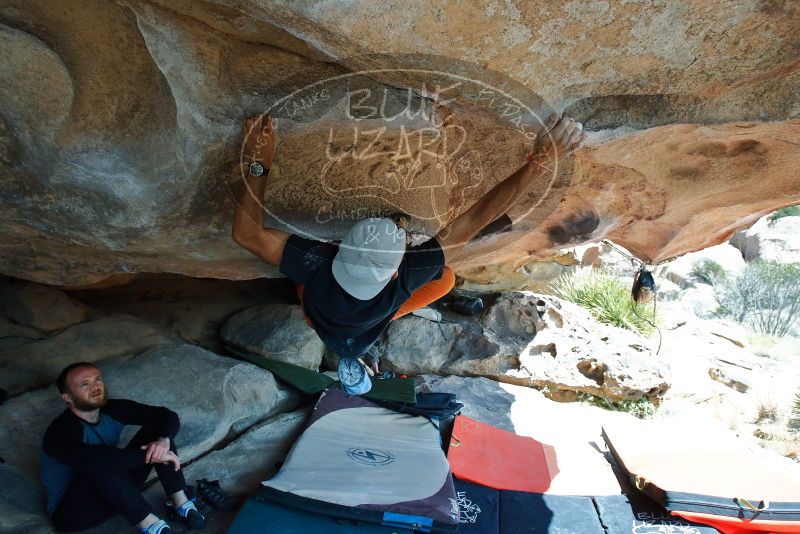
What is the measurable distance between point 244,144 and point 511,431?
279 cm

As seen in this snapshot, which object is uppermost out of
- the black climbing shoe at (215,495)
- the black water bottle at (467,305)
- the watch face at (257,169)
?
the black water bottle at (467,305)

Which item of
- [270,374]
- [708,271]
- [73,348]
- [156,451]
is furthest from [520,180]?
[708,271]

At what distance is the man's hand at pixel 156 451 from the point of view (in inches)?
84.4

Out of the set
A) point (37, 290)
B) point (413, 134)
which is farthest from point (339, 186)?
point (37, 290)

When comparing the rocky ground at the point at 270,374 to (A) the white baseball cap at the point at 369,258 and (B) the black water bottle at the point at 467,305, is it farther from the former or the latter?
(A) the white baseball cap at the point at 369,258

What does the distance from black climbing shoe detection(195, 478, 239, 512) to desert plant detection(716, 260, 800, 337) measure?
1111 centimetres

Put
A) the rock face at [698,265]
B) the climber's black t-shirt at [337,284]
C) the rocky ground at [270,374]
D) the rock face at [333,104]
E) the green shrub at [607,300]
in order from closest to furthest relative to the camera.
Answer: the rock face at [333,104] < the climber's black t-shirt at [337,284] < the rocky ground at [270,374] < the green shrub at [607,300] < the rock face at [698,265]

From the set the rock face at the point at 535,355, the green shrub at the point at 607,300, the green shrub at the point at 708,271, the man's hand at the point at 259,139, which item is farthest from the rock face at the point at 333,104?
the green shrub at the point at 708,271

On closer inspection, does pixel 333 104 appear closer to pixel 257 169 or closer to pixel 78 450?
pixel 257 169

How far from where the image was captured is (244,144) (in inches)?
74.4

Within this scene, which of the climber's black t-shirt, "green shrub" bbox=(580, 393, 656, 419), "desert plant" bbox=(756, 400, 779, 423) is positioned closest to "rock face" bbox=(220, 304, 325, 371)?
the climber's black t-shirt

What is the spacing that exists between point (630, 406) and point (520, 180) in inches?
132

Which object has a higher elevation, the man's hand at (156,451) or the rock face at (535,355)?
the rock face at (535,355)

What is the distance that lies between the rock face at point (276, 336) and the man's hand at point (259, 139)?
2.18m
